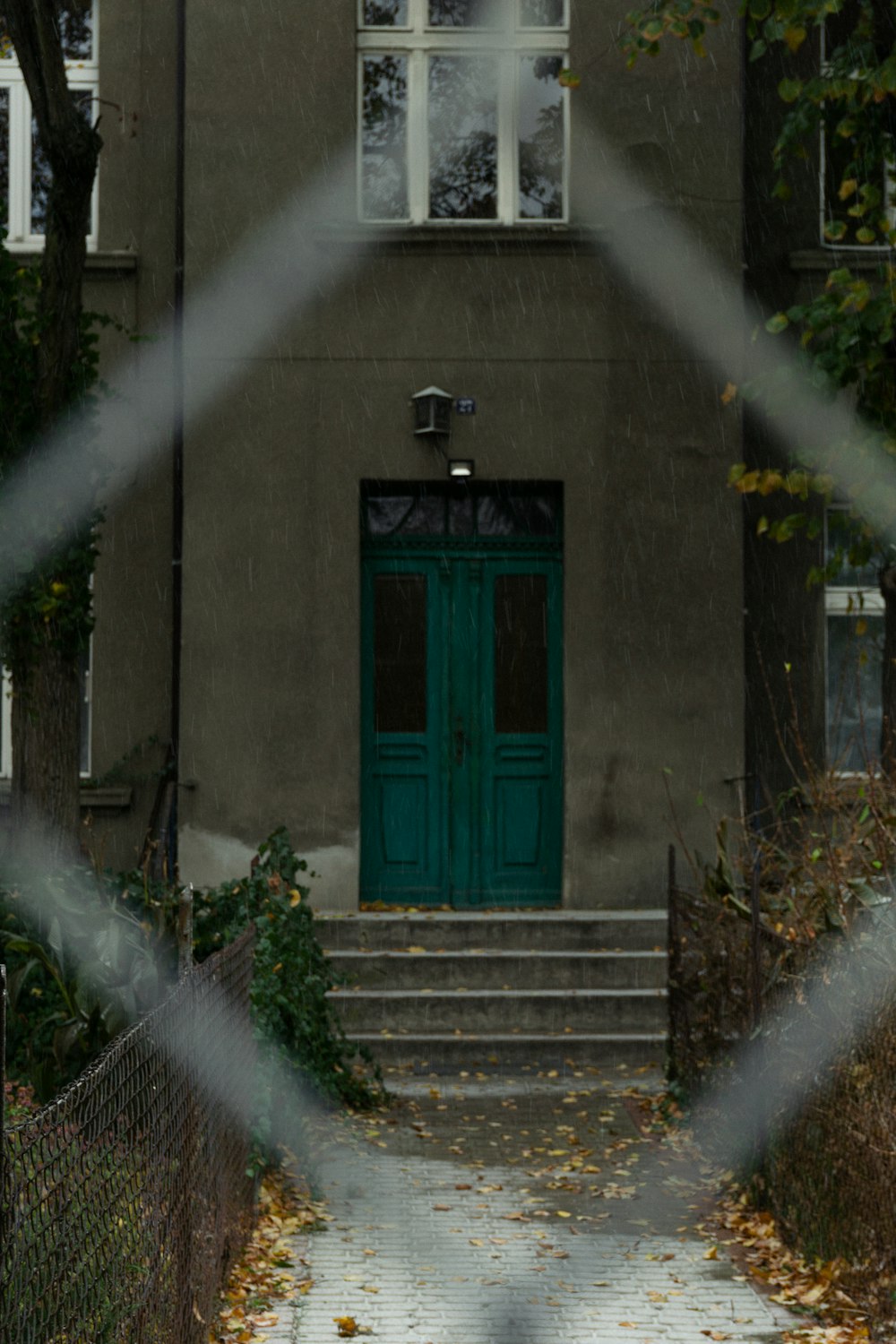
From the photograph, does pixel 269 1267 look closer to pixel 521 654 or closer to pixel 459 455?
pixel 521 654

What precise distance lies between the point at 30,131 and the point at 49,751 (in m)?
5.85

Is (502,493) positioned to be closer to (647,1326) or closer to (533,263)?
(533,263)

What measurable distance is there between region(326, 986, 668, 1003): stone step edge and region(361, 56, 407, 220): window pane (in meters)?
5.85

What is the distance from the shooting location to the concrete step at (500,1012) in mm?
10609

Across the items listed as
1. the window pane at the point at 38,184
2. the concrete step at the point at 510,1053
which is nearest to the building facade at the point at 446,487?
the window pane at the point at 38,184

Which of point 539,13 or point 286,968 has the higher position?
point 539,13

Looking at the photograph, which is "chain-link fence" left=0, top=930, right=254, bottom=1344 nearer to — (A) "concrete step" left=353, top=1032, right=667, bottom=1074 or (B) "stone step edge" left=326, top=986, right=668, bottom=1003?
(A) "concrete step" left=353, top=1032, right=667, bottom=1074

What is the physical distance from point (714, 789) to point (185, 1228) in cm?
800

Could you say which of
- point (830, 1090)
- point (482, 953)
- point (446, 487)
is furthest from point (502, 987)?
point (830, 1090)

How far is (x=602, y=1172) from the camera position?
→ 800 cm

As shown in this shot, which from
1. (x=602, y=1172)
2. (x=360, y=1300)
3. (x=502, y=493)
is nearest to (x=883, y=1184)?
(x=360, y=1300)

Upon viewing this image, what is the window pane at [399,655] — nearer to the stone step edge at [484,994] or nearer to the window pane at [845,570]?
the stone step edge at [484,994]

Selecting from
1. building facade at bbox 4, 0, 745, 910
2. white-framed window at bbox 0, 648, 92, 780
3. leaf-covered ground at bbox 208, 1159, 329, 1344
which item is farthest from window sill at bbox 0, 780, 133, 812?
leaf-covered ground at bbox 208, 1159, 329, 1344

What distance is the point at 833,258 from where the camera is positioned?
12898mm
